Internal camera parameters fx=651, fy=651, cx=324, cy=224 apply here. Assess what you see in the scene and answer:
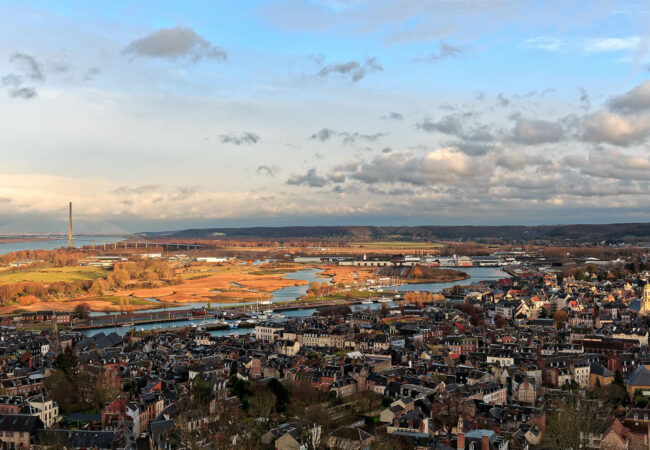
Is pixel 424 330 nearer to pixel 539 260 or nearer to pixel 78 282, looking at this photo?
pixel 78 282

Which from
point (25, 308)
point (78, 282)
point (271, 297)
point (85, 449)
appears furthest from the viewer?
point (78, 282)

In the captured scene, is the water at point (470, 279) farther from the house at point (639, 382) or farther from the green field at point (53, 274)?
the house at point (639, 382)

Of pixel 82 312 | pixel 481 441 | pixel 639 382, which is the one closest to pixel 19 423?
pixel 481 441

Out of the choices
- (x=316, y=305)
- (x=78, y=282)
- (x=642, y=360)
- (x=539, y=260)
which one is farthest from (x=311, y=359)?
(x=539, y=260)

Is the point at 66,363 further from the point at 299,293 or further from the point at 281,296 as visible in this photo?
the point at 299,293

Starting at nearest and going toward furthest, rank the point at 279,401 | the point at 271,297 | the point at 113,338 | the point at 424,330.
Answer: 1. the point at 279,401
2. the point at 113,338
3. the point at 424,330
4. the point at 271,297

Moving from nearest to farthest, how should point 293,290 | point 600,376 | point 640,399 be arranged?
1. point 640,399
2. point 600,376
3. point 293,290

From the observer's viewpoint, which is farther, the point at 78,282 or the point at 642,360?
the point at 78,282

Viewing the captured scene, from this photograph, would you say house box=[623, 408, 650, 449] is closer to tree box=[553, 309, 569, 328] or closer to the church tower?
tree box=[553, 309, 569, 328]

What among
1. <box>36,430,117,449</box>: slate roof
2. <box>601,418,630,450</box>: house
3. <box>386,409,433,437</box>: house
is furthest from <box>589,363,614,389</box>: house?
<box>36,430,117,449</box>: slate roof
